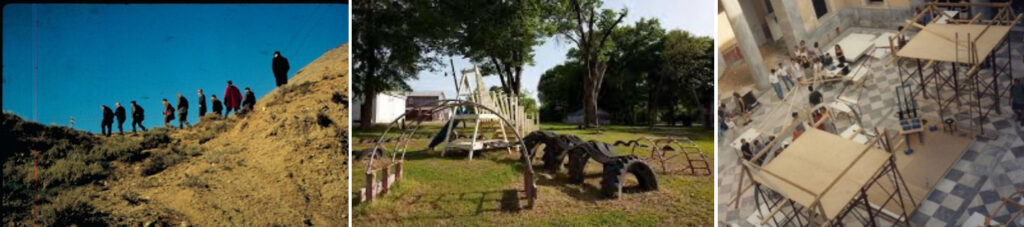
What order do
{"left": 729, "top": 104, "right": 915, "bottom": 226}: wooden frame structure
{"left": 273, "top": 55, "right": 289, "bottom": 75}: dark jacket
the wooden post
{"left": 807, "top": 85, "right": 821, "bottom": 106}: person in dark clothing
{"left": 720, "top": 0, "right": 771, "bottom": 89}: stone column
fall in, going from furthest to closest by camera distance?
{"left": 273, "top": 55, "right": 289, "bottom": 75}: dark jacket
the wooden post
{"left": 720, "top": 0, "right": 771, "bottom": 89}: stone column
{"left": 807, "top": 85, "right": 821, "bottom": 106}: person in dark clothing
{"left": 729, "top": 104, "right": 915, "bottom": 226}: wooden frame structure

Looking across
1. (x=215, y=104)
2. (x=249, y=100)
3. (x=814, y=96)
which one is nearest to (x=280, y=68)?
(x=249, y=100)

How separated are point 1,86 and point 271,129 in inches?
77.0

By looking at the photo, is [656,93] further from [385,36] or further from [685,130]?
[385,36]

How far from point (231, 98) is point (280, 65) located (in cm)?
49

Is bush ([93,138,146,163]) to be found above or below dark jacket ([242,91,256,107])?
below

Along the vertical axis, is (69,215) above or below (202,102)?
below

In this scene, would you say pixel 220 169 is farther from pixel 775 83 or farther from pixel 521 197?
pixel 775 83

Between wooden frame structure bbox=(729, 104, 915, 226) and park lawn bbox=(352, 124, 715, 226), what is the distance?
2.01ft

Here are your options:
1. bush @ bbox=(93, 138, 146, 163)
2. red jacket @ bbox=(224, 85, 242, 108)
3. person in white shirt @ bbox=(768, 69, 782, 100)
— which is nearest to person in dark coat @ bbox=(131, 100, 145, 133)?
bush @ bbox=(93, 138, 146, 163)

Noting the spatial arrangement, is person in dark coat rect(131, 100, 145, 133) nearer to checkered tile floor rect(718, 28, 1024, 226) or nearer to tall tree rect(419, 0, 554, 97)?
tall tree rect(419, 0, 554, 97)

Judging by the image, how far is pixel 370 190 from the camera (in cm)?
305

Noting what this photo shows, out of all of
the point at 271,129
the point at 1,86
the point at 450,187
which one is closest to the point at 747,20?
the point at 450,187

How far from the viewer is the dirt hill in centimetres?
324

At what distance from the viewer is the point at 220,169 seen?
3357 millimetres
